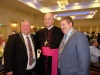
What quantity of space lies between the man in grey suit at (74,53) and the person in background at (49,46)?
601mm

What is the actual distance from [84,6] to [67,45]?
279 inches

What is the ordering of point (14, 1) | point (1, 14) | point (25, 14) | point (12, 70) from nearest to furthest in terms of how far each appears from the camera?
point (12, 70) → point (14, 1) → point (1, 14) → point (25, 14)

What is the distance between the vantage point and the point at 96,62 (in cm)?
332

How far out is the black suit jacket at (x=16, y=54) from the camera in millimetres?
1957

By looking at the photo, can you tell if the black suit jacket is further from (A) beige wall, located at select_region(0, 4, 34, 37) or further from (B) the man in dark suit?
(A) beige wall, located at select_region(0, 4, 34, 37)

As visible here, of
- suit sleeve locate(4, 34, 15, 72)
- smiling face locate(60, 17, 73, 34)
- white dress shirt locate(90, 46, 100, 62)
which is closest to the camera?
smiling face locate(60, 17, 73, 34)

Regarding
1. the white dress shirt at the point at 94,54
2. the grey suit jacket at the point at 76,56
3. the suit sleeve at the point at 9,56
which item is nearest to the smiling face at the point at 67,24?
the grey suit jacket at the point at 76,56

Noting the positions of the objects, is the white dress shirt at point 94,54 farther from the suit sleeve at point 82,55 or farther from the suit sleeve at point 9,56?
the suit sleeve at point 9,56

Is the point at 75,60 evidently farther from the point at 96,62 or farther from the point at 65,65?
the point at 96,62

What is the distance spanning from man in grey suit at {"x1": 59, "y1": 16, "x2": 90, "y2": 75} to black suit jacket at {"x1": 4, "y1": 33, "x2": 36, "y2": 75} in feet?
2.01

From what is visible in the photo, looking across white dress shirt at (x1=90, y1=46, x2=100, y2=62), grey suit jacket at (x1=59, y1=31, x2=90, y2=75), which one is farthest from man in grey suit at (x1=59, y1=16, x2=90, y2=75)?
white dress shirt at (x1=90, y1=46, x2=100, y2=62)

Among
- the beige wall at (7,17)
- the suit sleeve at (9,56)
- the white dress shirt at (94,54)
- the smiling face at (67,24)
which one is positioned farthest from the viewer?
the beige wall at (7,17)

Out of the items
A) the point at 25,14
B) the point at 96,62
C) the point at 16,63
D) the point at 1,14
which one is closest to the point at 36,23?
the point at 25,14

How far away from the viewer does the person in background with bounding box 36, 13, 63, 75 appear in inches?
90.5
